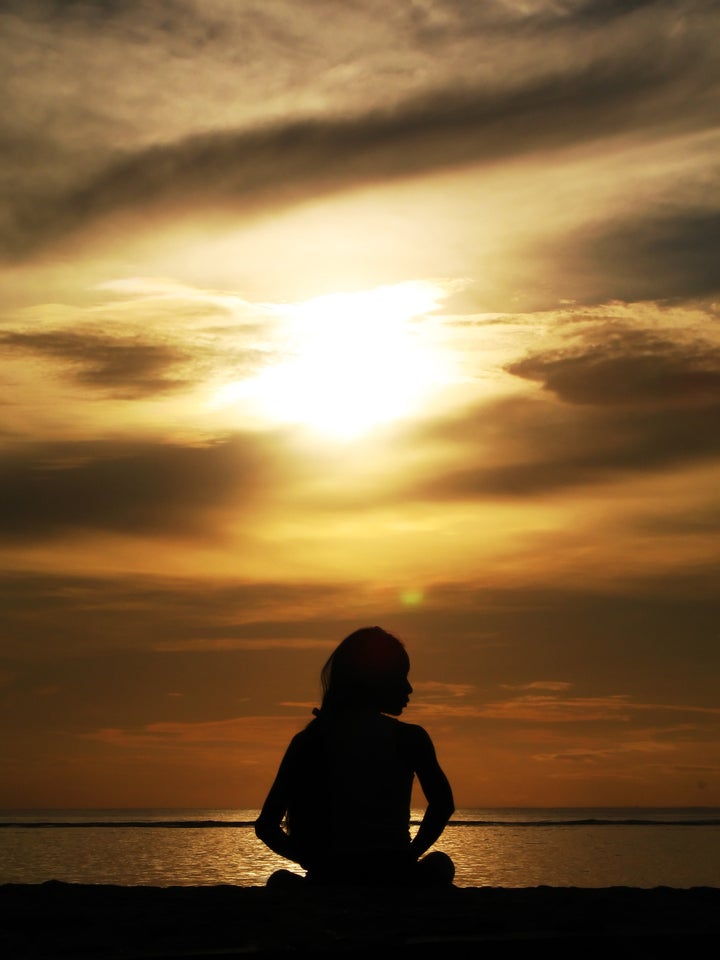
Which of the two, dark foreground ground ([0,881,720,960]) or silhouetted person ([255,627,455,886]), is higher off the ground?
silhouetted person ([255,627,455,886])

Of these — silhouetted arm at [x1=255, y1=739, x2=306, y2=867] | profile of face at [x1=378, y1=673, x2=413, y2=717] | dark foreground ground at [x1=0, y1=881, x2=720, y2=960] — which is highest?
profile of face at [x1=378, y1=673, x2=413, y2=717]

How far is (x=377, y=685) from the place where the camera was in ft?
22.2

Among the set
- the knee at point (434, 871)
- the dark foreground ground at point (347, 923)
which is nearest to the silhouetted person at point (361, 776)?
the knee at point (434, 871)

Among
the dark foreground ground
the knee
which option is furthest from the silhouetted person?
the dark foreground ground

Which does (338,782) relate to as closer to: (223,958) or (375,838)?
(375,838)

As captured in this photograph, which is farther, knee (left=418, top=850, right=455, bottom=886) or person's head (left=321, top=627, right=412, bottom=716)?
person's head (left=321, top=627, right=412, bottom=716)

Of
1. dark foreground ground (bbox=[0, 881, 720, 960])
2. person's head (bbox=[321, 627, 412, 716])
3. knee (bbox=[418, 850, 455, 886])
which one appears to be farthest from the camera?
person's head (bbox=[321, 627, 412, 716])

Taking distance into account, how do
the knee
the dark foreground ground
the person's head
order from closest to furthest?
the dark foreground ground
the knee
the person's head

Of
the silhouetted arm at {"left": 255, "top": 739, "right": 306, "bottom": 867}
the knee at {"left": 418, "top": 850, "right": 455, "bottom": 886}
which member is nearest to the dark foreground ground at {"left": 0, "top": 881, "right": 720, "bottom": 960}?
the knee at {"left": 418, "top": 850, "right": 455, "bottom": 886}

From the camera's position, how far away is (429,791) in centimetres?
700

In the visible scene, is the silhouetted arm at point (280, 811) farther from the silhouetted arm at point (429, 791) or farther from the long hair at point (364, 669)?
the silhouetted arm at point (429, 791)

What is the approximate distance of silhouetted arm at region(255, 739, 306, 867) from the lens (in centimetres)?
679

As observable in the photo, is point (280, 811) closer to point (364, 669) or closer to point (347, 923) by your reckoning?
point (364, 669)

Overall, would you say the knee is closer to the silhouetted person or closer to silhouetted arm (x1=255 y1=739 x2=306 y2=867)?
the silhouetted person
